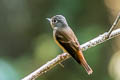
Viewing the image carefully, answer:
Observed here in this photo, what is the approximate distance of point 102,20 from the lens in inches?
266

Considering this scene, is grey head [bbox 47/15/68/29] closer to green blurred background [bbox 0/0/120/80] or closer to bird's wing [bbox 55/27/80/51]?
bird's wing [bbox 55/27/80/51]

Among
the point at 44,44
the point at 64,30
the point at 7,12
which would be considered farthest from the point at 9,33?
the point at 64,30

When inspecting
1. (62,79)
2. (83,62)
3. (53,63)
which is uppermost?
(53,63)

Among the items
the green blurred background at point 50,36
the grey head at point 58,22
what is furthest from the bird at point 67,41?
the green blurred background at point 50,36

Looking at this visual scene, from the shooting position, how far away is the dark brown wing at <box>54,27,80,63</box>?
143 inches

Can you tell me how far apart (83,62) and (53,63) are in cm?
46

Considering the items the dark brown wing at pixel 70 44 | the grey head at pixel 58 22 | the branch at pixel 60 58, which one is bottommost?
the dark brown wing at pixel 70 44

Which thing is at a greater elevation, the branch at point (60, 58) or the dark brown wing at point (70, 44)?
the branch at point (60, 58)

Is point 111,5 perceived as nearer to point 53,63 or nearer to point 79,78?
point 79,78

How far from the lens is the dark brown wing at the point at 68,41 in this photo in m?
3.62

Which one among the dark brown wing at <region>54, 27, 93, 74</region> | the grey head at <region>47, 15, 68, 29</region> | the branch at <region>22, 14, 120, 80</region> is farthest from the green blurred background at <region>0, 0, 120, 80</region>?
the branch at <region>22, 14, 120, 80</region>

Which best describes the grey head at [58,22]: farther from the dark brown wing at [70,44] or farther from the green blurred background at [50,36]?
the green blurred background at [50,36]

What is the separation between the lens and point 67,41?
149 inches

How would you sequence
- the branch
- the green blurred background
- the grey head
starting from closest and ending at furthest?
the branch < the grey head < the green blurred background
